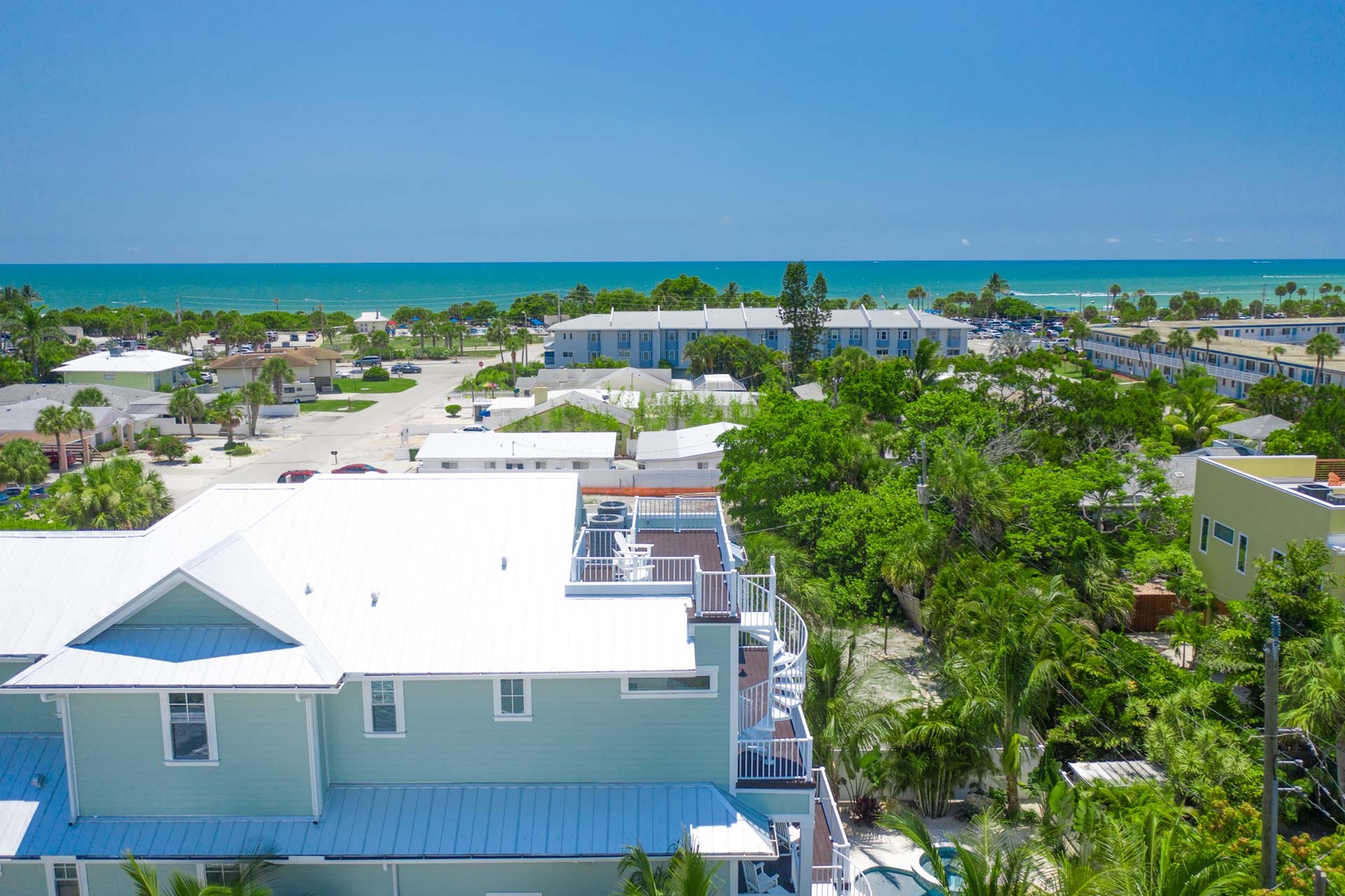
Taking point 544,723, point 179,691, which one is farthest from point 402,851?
point 179,691

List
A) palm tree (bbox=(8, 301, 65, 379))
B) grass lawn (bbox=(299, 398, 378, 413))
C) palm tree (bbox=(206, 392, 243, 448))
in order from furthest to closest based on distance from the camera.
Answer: palm tree (bbox=(8, 301, 65, 379)), grass lawn (bbox=(299, 398, 378, 413)), palm tree (bbox=(206, 392, 243, 448))

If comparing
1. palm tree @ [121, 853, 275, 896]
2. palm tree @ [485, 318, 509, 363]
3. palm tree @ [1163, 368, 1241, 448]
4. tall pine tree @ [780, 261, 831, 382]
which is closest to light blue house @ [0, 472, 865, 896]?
palm tree @ [121, 853, 275, 896]

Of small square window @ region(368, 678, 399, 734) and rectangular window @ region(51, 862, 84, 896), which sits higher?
small square window @ region(368, 678, 399, 734)

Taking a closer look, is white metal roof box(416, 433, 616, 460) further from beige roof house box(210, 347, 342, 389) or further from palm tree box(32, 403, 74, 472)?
beige roof house box(210, 347, 342, 389)

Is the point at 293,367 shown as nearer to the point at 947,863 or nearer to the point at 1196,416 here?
the point at 1196,416

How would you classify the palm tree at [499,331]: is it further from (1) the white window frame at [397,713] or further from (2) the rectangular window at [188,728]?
(2) the rectangular window at [188,728]

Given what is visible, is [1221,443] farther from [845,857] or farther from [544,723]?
[544,723]

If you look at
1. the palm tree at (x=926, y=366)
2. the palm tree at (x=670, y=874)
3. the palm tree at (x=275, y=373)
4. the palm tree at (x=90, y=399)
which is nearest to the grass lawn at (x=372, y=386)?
the palm tree at (x=275, y=373)
